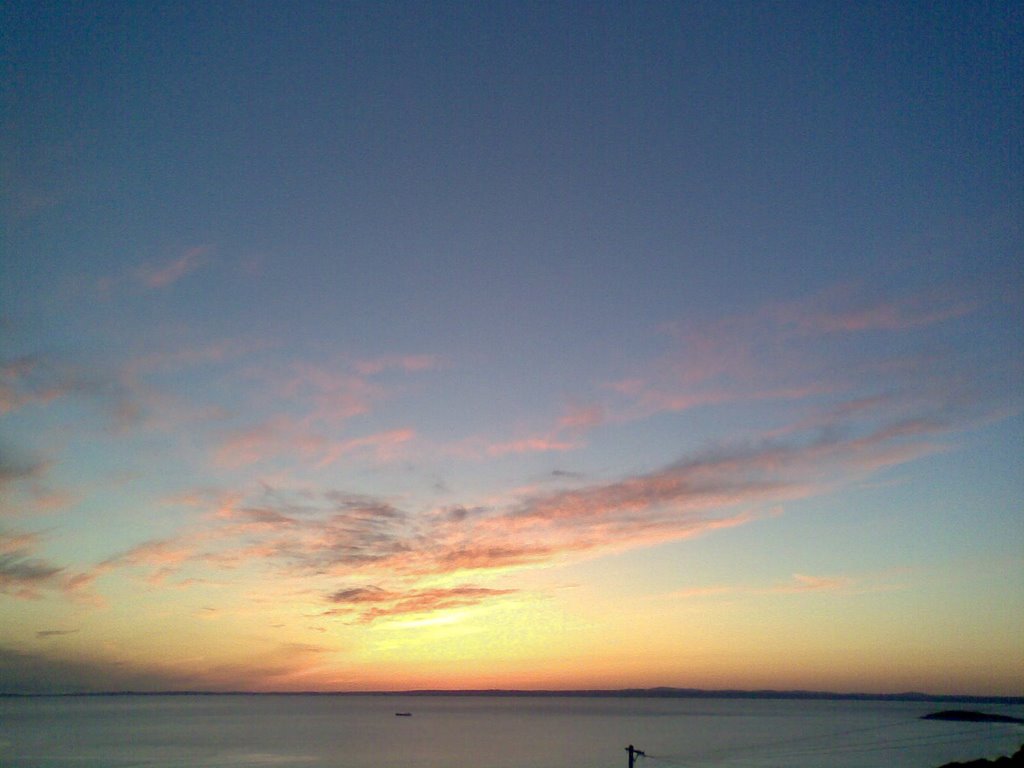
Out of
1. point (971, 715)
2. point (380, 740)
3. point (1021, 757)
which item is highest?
point (1021, 757)

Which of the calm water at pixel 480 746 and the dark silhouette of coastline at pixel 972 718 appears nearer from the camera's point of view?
the calm water at pixel 480 746

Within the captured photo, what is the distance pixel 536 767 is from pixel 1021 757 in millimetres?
39376

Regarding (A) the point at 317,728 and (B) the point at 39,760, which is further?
(A) the point at 317,728

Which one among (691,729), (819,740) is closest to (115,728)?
(691,729)

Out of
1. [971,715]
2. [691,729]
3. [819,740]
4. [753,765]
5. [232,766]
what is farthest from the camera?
[971,715]

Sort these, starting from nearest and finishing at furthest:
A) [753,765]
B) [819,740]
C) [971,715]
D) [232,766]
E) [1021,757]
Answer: [1021,757] < [232,766] < [753,765] < [819,740] < [971,715]

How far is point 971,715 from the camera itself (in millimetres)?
167125

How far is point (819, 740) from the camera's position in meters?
106

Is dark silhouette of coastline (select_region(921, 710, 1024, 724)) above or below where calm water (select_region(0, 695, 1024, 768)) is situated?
below

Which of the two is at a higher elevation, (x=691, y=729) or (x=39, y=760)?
(x=39, y=760)

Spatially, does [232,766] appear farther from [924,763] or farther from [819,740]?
[819,740]

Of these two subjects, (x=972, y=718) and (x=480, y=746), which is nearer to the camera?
(x=480, y=746)

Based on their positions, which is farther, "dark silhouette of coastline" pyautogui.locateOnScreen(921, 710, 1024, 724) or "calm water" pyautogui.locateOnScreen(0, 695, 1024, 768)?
"dark silhouette of coastline" pyautogui.locateOnScreen(921, 710, 1024, 724)

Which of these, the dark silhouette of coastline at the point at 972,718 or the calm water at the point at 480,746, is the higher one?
the calm water at the point at 480,746
